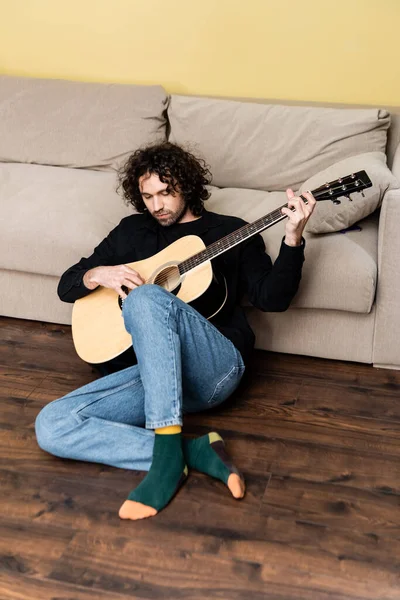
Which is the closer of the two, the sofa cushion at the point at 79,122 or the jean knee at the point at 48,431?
the jean knee at the point at 48,431

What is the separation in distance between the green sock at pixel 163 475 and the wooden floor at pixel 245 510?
1.3 inches

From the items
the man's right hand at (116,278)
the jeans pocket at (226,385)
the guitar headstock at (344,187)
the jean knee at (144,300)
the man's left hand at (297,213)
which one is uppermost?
the guitar headstock at (344,187)

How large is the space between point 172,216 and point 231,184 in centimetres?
72

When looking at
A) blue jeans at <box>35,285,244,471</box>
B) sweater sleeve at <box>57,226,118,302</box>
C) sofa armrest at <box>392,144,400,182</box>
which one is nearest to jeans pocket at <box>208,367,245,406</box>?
blue jeans at <box>35,285,244,471</box>

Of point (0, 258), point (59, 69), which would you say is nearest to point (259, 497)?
point (0, 258)

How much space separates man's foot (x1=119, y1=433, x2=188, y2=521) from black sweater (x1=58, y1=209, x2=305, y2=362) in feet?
1.27

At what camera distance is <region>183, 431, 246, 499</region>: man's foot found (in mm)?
1968

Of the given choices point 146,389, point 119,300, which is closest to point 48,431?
point 146,389

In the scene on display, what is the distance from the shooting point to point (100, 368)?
91.3 inches

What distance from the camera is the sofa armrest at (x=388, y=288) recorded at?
7.72 ft

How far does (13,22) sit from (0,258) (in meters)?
1.37

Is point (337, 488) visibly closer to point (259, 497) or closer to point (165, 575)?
point (259, 497)

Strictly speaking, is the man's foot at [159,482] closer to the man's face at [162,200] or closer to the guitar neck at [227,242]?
the guitar neck at [227,242]

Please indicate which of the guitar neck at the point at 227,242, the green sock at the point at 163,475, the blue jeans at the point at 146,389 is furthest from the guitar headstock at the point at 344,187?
the green sock at the point at 163,475
